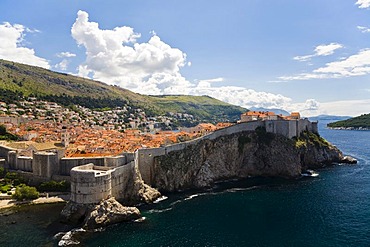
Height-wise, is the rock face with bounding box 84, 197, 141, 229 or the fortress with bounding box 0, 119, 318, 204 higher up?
the fortress with bounding box 0, 119, 318, 204

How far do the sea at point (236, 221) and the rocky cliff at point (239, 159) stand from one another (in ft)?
12.6

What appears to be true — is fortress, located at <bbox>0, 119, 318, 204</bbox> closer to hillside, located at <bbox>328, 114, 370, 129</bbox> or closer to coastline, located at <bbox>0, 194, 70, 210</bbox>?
coastline, located at <bbox>0, 194, 70, 210</bbox>

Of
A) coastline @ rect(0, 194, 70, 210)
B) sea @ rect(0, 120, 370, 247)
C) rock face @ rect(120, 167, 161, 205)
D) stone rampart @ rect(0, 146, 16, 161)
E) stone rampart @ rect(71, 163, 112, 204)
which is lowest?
sea @ rect(0, 120, 370, 247)

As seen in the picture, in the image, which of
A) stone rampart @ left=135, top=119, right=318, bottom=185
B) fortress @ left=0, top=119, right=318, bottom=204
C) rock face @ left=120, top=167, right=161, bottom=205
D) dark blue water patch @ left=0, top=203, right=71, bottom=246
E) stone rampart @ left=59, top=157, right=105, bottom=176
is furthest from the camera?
stone rampart @ left=135, top=119, right=318, bottom=185

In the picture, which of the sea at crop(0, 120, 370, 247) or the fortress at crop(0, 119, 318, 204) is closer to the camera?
the sea at crop(0, 120, 370, 247)

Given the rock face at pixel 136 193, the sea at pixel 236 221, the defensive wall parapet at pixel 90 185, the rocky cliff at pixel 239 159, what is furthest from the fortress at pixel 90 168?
the sea at pixel 236 221

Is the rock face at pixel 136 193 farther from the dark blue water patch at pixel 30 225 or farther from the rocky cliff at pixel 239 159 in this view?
the dark blue water patch at pixel 30 225

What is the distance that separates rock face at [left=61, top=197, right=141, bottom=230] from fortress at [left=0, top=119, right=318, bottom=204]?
0.95 metres

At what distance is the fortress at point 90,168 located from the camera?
3878 cm

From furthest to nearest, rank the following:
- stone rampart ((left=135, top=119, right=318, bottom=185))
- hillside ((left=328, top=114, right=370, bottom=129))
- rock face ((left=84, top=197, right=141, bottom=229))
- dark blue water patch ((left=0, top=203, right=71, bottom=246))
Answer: hillside ((left=328, top=114, right=370, bottom=129)) < stone rampart ((left=135, top=119, right=318, bottom=185)) < rock face ((left=84, top=197, right=141, bottom=229)) < dark blue water patch ((left=0, top=203, right=71, bottom=246))

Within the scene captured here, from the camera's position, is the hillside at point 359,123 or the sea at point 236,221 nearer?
the sea at point 236,221

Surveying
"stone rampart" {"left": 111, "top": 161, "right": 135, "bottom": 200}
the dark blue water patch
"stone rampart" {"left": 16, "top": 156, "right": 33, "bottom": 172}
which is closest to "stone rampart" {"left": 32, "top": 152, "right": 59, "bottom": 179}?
"stone rampart" {"left": 16, "top": 156, "right": 33, "bottom": 172}

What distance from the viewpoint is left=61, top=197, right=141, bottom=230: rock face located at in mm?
36469

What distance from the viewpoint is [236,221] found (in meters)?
38.4
